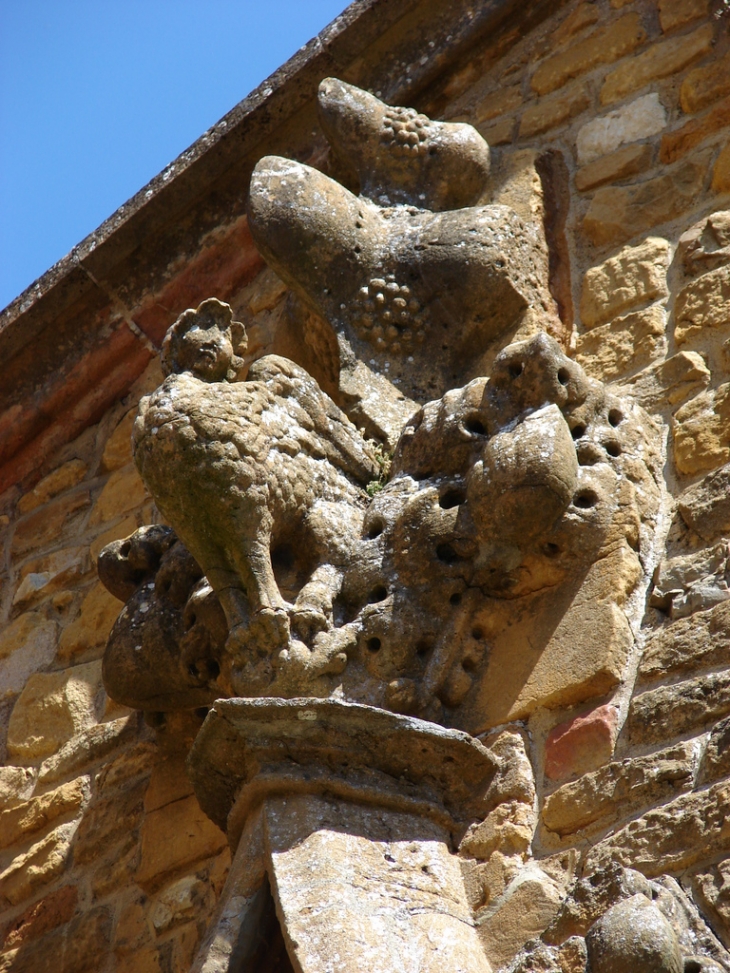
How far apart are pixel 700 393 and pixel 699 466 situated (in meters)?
0.22

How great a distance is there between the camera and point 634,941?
196 centimetres

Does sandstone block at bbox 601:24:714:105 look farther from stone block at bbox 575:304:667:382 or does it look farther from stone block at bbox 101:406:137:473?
stone block at bbox 101:406:137:473

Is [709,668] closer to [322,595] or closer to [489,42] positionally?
[322,595]

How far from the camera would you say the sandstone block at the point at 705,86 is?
3.59 metres

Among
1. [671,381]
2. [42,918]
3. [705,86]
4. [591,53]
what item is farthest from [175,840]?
[591,53]

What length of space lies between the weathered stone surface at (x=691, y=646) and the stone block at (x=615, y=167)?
1476mm

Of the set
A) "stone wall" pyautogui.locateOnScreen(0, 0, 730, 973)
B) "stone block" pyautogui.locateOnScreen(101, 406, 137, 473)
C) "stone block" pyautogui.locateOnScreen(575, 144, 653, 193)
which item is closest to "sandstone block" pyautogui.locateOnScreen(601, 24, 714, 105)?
"stone wall" pyautogui.locateOnScreen(0, 0, 730, 973)

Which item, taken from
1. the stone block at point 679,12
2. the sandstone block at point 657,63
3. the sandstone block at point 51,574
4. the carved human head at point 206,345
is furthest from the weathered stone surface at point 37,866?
the stone block at point 679,12

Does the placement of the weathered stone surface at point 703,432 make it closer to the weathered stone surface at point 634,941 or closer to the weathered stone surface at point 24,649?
the weathered stone surface at point 634,941

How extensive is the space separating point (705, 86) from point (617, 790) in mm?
2002

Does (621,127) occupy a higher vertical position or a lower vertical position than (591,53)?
lower

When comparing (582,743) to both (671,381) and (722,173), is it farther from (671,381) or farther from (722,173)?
(722,173)

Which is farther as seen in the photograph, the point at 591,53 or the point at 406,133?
the point at 591,53

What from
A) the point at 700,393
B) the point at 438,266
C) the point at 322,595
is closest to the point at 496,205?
the point at 438,266
